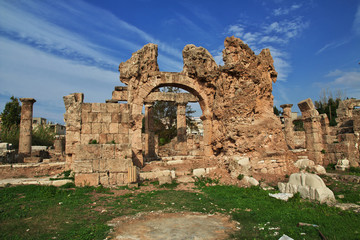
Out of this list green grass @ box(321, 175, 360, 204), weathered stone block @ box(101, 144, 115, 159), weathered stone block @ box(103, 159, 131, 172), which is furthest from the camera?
weathered stone block @ box(101, 144, 115, 159)

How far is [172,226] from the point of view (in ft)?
14.8

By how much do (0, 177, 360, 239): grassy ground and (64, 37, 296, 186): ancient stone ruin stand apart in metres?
1.19

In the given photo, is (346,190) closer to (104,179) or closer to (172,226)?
(172,226)

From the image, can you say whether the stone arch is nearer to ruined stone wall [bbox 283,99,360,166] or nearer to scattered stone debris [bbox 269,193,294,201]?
ruined stone wall [bbox 283,99,360,166]

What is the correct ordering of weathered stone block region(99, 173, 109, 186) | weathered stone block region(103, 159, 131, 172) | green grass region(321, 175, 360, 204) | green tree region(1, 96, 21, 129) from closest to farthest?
green grass region(321, 175, 360, 204), weathered stone block region(99, 173, 109, 186), weathered stone block region(103, 159, 131, 172), green tree region(1, 96, 21, 129)

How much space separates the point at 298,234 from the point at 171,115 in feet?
92.6

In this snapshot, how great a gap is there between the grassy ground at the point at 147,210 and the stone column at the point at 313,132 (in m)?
8.21

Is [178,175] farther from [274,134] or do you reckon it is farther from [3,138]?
[3,138]

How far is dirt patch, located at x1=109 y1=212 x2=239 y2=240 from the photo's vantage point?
13.3ft

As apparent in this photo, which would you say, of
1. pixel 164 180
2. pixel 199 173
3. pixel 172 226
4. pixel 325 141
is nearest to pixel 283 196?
pixel 172 226

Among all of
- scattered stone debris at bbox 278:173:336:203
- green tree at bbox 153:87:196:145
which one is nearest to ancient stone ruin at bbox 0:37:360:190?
scattered stone debris at bbox 278:173:336:203

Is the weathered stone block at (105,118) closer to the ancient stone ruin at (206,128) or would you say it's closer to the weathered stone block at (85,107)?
the ancient stone ruin at (206,128)

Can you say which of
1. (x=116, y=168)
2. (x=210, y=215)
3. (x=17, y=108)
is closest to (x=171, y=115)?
(x=17, y=108)

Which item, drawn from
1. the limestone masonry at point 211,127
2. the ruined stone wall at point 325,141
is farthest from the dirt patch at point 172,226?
the ruined stone wall at point 325,141
